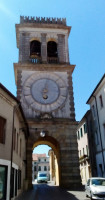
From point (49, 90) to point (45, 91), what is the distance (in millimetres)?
527

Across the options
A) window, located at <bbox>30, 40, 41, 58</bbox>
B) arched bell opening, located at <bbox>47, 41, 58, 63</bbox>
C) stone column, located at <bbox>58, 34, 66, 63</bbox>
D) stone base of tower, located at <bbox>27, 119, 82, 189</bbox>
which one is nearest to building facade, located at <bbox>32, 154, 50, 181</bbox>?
window, located at <bbox>30, 40, 41, 58</bbox>

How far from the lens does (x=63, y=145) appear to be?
74.2 ft

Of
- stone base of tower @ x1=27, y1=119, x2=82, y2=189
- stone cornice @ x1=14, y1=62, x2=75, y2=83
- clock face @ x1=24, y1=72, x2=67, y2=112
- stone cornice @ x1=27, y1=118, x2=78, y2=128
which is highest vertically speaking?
stone cornice @ x1=14, y1=62, x2=75, y2=83

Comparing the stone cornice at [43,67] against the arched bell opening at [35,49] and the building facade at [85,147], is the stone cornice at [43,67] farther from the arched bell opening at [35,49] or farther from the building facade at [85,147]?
the building facade at [85,147]

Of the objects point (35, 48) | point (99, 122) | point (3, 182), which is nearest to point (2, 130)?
→ point (3, 182)

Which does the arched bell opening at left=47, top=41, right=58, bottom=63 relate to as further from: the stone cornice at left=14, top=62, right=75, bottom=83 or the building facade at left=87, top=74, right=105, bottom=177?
the building facade at left=87, top=74, right=105, bottom=177

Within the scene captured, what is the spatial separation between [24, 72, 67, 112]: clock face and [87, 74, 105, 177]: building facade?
155 inches

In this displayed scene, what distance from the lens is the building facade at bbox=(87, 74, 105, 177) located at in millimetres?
22969

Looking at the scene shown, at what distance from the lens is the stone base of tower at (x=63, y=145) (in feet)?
69.7

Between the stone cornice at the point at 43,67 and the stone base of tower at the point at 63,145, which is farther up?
the stone cornice at the point at 43,67

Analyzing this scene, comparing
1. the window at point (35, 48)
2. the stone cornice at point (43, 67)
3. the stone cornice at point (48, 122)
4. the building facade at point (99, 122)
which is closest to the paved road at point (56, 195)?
the building facade at point (99, 122)

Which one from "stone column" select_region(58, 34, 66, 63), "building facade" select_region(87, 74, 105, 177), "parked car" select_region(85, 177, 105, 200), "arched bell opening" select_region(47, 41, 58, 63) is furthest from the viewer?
"arched bell opening" select_region(47, 41, 58, 63)

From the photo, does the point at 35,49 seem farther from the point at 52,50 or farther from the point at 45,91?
the point at 45,91

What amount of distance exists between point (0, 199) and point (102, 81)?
15.7 m
